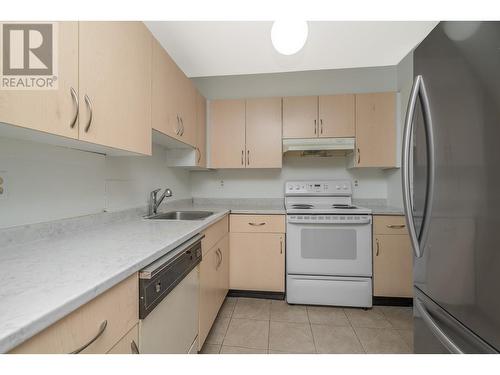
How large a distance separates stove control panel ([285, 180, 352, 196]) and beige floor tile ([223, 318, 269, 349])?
140cm

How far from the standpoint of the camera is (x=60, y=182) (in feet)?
3.59

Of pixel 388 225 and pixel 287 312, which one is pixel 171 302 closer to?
pixel 287 312

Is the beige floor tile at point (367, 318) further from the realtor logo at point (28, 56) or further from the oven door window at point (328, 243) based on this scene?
the realtor logo at point (28, 56)

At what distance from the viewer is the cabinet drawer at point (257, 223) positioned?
6.84 ft

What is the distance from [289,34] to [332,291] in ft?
6.87

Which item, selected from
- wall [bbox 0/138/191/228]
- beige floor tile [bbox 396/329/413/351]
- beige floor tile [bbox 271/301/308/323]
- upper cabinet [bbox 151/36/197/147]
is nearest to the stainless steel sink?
wall [bbox 0/138/191/228]

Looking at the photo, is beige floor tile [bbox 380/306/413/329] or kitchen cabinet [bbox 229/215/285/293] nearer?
beige floor tile [bbox 380/306/413/329]

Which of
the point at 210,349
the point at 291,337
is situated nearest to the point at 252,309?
the point at 291,337

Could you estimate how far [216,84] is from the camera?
8.80 ft

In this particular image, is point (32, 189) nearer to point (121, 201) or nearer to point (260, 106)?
point (121, 201)

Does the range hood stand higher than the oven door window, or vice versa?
the range hood

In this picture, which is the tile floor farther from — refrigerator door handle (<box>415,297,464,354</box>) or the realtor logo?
the realtor logo

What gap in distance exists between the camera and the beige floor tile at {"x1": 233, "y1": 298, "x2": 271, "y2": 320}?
1.83 m
